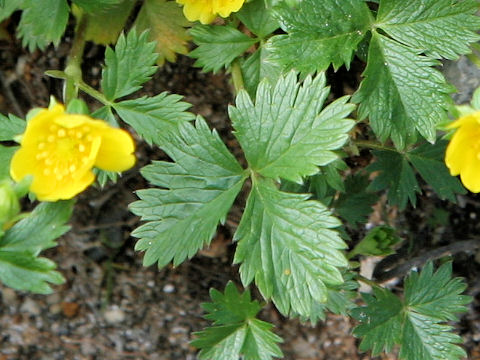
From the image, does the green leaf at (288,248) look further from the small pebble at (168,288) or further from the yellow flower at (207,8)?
the small pebble at (168,288)

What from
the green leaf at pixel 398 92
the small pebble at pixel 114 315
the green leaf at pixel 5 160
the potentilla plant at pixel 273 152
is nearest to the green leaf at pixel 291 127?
the potentilla plant at pixel 273 152

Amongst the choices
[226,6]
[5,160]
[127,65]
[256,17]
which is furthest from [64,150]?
[256,17]

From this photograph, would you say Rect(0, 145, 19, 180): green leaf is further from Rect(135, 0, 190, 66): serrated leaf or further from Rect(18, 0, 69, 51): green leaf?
Rect(135, 0, 190, 66): serrated leaf

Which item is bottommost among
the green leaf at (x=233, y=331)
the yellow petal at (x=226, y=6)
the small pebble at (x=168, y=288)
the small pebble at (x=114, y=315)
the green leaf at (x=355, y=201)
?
the small pebble at (x=114, y=315)

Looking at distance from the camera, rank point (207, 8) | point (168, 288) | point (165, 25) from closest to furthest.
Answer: point (207, 8)
point (165, 25)
point (168, 288)

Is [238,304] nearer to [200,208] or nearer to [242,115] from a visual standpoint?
[200,208]

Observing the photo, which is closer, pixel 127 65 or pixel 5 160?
pixel 5 160

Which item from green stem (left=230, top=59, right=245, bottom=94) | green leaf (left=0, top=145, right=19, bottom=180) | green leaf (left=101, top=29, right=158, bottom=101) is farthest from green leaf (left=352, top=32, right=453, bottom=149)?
green leaf (left=0, top=145, right=19, bottom=180)

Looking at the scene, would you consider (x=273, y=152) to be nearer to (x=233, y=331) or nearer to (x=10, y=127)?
(x=233, y=331)
